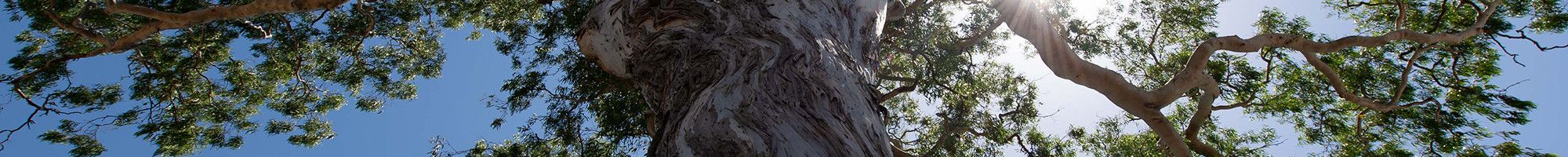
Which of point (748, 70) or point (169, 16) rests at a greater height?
point (169, 16)

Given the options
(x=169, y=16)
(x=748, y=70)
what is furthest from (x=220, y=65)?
(x=748, y=70)

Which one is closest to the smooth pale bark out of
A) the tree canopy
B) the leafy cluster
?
the tree canopy

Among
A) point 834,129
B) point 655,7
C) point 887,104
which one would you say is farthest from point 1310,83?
point 834,129

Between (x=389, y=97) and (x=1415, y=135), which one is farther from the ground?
(x=389, y=97)

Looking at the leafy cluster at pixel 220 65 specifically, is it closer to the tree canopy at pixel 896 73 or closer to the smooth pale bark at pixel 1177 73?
the tree canopy at pixel 896 73

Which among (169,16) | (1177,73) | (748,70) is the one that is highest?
(169,16)

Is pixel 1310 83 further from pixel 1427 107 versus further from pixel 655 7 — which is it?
pixel 655 7

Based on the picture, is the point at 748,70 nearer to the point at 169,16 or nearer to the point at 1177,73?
the point at 1177,73

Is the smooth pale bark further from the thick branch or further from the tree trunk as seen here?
the thick branch
